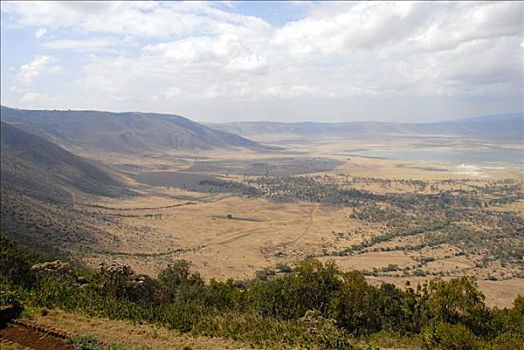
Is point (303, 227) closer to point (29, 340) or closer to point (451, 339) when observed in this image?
point (451, 339)

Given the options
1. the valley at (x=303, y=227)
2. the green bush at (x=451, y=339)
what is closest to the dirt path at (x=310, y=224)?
the valley at (x=303, y=227)

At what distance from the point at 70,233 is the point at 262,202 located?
75.8 meters

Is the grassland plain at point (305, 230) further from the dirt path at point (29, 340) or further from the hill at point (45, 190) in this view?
the dirt path at point (29, 340)

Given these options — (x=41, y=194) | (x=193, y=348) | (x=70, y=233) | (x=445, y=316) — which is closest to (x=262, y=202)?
(x=41, y=194)

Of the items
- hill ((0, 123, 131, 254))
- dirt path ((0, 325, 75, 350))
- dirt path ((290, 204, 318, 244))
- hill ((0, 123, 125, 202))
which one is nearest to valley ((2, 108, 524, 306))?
dirt path ((290, 204, 318, 244))

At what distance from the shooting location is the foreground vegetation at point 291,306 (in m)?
26.8

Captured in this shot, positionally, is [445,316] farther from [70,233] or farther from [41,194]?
[41,194]

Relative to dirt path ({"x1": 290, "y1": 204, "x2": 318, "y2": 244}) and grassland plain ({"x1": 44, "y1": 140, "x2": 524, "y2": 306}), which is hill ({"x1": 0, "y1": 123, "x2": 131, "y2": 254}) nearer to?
grassland plain ({"x1": 44, "y1": 140, "x2": 524, "y2": 306})

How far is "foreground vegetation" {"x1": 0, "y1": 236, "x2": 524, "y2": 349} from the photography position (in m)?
26.8

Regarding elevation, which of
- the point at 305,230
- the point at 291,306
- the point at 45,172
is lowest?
the point at 305,230

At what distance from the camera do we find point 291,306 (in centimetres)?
3656

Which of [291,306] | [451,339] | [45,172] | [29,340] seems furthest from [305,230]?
[29,340]

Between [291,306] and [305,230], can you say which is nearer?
[291,306]

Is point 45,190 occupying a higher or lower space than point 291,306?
lower
